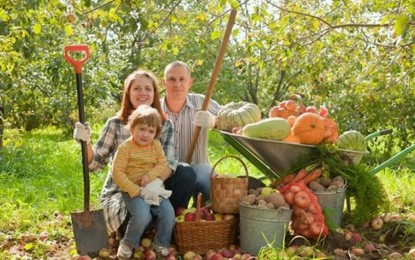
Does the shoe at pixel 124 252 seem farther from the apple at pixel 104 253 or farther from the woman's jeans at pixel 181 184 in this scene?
the woman's jeans at pixel 181 184

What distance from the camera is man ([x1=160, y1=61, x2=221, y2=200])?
435 cm

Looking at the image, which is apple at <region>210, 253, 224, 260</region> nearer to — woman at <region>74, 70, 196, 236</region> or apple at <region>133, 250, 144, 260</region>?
apple at <region>133, 250, 144, 260</region>

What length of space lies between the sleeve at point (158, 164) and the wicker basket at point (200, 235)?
306mm

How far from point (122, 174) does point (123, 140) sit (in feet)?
1.32

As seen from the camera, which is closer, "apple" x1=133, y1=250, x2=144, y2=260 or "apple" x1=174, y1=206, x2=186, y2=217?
"apple" x1=133, y1=250, x2=144, y2=260

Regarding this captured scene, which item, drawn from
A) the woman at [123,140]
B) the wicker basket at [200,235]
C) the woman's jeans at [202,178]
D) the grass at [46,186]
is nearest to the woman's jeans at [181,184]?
the woman at [123,140]

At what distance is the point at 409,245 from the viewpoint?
417cm

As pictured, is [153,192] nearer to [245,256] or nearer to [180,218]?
[180,218]

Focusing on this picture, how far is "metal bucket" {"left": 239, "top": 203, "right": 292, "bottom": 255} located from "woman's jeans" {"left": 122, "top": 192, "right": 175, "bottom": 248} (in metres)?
0.48

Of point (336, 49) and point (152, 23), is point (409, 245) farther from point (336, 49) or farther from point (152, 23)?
→ point (336, 49)

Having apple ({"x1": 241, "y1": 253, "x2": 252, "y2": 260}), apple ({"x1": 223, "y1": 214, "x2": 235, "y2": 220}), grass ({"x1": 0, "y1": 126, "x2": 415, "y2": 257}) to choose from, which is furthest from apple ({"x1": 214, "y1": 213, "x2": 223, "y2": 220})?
grass ({"x1": 0, "y1": 126, "x2": 415, "y2": 257})

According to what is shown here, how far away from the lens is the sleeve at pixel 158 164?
384cm

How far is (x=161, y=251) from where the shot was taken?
3826 millimetres

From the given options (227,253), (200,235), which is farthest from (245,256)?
(200,235)
